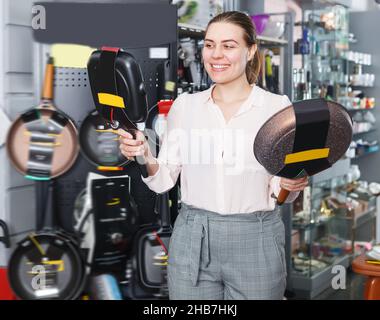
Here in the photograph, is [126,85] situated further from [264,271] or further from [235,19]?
[264,271]

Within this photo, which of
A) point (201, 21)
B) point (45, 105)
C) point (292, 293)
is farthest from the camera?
point (292, 293)

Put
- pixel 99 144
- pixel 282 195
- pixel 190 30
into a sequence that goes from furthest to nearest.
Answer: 1. pixel 190 30
2. pixel 99 144
3. pixel 282 195

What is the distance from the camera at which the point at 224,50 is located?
1646 mm

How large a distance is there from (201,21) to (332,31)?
1784mm

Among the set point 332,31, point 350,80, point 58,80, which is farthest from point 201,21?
point 350,80

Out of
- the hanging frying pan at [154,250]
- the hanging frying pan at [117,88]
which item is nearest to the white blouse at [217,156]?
the hanging frying pan at [117,88]

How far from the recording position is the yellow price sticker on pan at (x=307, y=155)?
1539 mm

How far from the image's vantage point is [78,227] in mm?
1913

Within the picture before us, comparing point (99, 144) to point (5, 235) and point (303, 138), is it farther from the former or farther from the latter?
point (303, 138)

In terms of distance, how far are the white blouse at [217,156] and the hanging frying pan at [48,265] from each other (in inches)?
14.3

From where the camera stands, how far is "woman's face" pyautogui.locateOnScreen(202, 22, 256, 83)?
1.64 m

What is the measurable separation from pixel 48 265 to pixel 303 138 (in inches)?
34.8


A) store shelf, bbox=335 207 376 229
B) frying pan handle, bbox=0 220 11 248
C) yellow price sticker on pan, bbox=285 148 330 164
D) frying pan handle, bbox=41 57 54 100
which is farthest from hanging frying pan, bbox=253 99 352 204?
store shelf, bbox=335 207 376 229

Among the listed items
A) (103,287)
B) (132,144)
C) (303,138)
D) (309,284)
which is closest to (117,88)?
(132,144)
